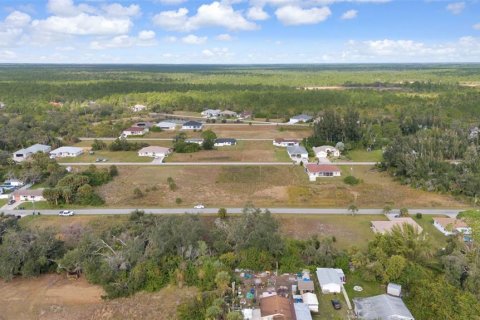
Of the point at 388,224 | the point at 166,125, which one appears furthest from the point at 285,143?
the point at 388,224

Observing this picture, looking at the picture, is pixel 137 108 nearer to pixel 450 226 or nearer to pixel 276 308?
pixel 450 226

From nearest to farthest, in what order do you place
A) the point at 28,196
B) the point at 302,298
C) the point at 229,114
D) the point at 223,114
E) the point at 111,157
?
the point at 302,298
the point at 28,196
the point at 111,157
the point at 229,114
the point at 223,114

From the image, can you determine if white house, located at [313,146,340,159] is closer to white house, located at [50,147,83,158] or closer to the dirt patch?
white house, located at [50,147,83,158]

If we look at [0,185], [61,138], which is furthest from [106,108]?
[0,185]

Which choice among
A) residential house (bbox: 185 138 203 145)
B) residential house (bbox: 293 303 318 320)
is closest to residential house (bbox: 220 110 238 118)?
residential house (bbox: 185 138 203 145)

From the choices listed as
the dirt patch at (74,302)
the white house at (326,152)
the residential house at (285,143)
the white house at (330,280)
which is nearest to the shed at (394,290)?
the white house at (330,280)

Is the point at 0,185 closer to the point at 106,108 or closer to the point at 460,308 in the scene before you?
the point at 460,308
